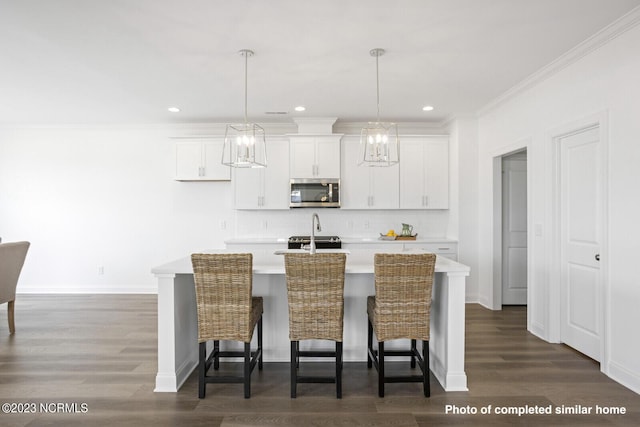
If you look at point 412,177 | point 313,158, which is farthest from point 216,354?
point 412,177

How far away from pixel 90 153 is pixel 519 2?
5.81 m

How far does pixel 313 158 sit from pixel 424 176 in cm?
164

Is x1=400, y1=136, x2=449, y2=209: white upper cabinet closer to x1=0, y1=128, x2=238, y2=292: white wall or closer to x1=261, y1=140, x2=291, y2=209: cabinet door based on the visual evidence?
x1=261, y1=140, x2=291, y2=209: cabinet door

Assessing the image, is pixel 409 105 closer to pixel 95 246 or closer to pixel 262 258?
pixel 262 258

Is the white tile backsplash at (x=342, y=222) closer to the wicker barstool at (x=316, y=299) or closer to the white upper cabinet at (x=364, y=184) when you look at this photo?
the white upper cabinet at (x=364, y=184)

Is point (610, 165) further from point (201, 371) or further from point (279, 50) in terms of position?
point (201, 371)

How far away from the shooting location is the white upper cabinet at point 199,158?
17.3 feet

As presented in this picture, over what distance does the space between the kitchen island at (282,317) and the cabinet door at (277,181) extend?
6.76ft

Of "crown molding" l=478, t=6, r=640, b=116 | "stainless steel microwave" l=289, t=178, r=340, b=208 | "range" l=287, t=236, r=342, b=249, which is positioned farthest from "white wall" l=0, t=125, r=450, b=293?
"crown molding" l=478, t=6, r=640, b=116

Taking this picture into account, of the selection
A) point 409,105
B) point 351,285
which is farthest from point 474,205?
point 351,285

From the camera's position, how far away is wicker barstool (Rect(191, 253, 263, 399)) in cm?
237

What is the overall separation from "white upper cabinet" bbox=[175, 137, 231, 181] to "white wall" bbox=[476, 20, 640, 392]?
391cm

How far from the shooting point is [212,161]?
5270mm

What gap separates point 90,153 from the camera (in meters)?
5.54
